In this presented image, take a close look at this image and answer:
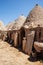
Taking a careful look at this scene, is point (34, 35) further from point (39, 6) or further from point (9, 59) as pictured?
point (39, 6)

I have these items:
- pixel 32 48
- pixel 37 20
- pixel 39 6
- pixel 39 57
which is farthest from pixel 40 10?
pixel 39 57

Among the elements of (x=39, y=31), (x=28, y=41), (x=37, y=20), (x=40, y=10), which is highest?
(x=40, y=10)

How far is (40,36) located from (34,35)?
671mm

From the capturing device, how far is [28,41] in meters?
14.7

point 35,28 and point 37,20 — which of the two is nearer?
point 35,28

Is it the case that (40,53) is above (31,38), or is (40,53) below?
below

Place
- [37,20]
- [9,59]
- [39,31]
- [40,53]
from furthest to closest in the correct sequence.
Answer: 1. [37,20]
2. [39,31]
3. [40,53]
4. [9,59]

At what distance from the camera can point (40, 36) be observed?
1434 cm

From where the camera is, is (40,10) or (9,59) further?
(40,10)

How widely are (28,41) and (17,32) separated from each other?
3.97m

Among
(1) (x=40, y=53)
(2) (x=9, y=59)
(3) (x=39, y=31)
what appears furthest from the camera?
(3) (x=39, y=31)

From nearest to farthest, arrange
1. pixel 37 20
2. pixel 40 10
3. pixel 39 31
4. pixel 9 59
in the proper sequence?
1. pixel 9 59
2. pixel 39 31
3. pixel 37 20
4. pixel 40 10

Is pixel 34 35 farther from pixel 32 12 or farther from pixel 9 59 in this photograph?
pixel 32 12

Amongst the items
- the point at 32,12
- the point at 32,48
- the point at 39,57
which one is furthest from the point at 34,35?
the point at 32,12
